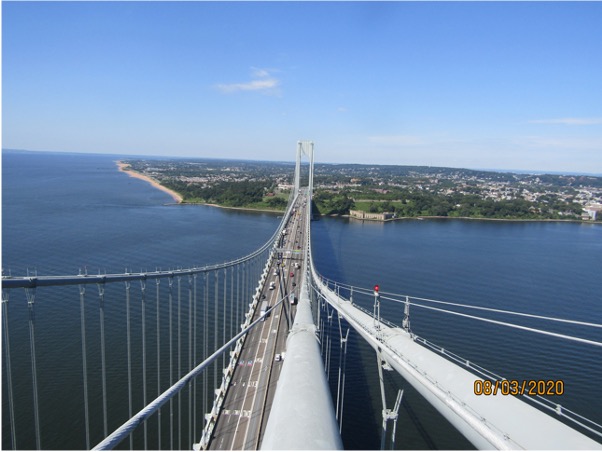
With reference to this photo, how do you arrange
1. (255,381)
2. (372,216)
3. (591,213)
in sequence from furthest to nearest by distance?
(591,213) < (372,216) < (255,381)

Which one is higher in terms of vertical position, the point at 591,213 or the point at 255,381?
the point at 591,213

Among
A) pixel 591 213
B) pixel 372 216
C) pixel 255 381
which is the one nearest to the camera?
pixel 255 381

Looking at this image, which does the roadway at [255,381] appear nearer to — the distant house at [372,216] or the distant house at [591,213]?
the distant house at [372,216]

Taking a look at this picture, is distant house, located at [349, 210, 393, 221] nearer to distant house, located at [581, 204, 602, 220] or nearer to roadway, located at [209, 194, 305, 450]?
distant house, located at [581, 204, 602, 220]

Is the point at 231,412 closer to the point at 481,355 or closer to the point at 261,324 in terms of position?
the point at 261,324

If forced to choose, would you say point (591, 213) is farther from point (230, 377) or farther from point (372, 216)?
point (230, 377)

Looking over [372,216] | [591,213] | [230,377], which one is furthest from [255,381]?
[591,213]

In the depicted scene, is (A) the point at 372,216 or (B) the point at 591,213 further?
(B) the point at 591,213
